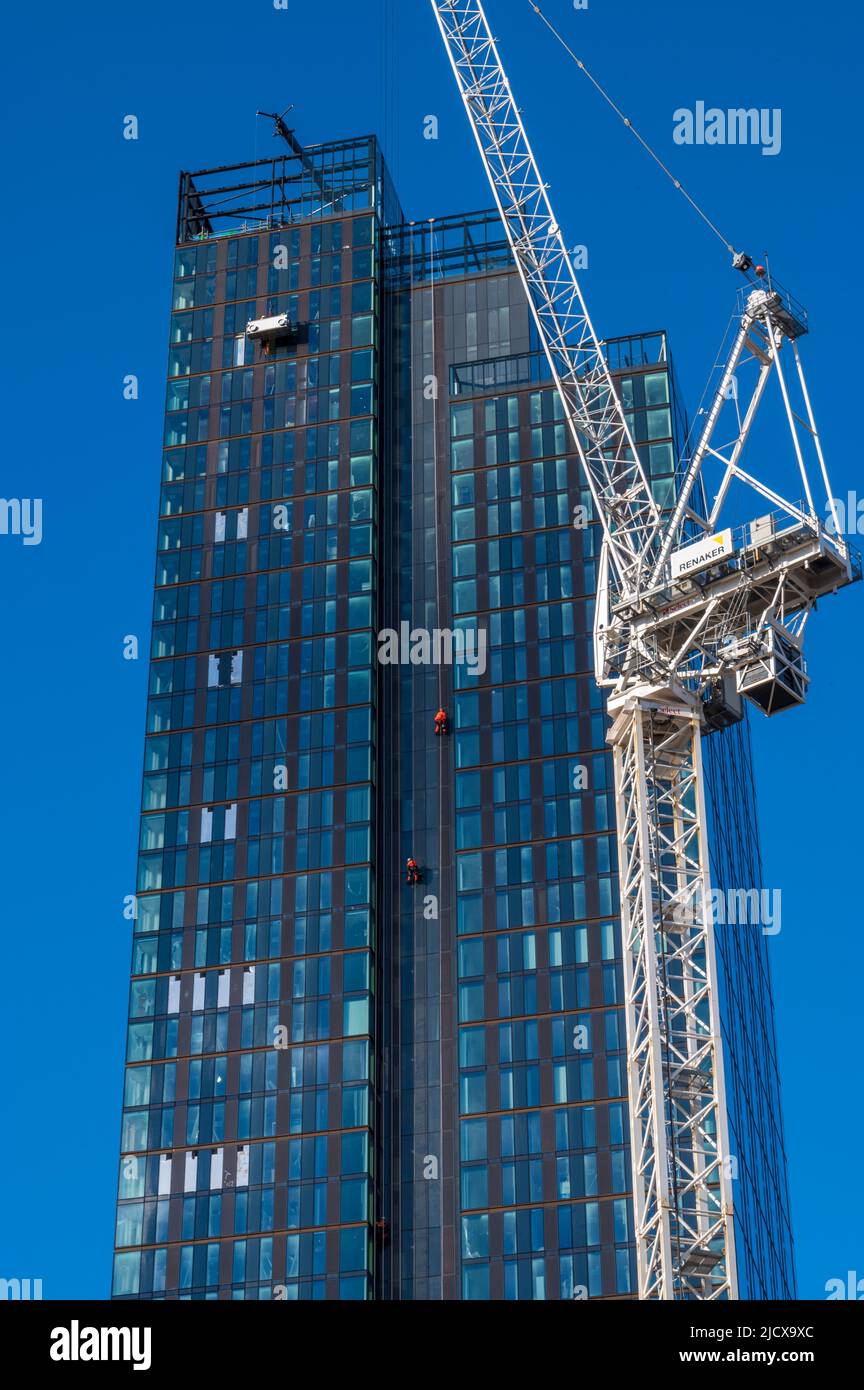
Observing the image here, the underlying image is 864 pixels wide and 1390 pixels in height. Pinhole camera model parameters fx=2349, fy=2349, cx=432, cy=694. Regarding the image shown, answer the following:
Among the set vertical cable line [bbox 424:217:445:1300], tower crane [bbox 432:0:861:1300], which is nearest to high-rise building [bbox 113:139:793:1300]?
vertical cable line [bbox 424:217:445:1300]

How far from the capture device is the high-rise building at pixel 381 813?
145000 mm

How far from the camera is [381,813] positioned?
15888cm

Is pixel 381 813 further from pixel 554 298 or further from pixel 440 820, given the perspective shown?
pixel 554 298

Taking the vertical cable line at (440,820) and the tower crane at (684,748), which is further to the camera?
the vertical cable line at (440,820)

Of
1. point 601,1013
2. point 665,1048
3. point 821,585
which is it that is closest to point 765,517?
point 821,585

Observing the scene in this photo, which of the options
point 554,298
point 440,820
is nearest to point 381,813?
point 440,820

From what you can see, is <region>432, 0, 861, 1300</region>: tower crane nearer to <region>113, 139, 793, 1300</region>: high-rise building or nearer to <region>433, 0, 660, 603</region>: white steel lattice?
<region>433, 0, 660, 603</region>: white steel lattice

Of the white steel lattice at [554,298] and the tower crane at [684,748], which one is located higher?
the white steel lattice at [554,298]

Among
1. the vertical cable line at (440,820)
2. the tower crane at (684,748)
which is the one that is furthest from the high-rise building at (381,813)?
the tower crane at (684,748)

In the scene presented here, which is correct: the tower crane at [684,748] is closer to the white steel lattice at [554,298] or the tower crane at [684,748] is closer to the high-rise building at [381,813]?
the white steel lattice at [554,298]

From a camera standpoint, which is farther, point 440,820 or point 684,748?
point 440,820

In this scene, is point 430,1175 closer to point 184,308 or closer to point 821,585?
point 821,585

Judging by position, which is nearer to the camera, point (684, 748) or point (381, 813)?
point (684, 748)

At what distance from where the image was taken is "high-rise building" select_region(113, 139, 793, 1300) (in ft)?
476
